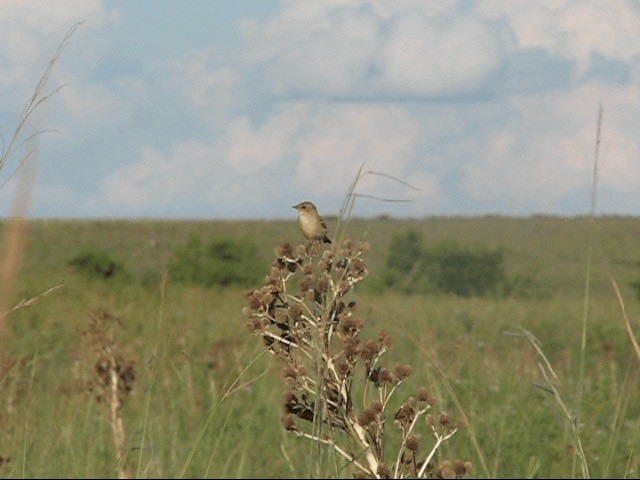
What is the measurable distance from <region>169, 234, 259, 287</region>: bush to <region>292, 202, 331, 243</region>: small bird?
29.0 m

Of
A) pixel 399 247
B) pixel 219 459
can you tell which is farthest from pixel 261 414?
pixel 399 247

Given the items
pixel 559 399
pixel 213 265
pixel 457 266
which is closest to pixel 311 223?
pixel 559 399

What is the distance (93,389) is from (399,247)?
4824 centimetres

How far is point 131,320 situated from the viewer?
1766cm

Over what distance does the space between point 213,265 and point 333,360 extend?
102 feet

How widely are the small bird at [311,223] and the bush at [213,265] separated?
29010 mm

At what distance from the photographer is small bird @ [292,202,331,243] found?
2.37 metres

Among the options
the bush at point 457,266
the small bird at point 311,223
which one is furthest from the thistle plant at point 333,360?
the bush at point 457,266

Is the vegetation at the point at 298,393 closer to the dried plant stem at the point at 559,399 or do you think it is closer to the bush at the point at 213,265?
the dried plant stem at the point at 559,399

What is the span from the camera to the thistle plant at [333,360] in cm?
186

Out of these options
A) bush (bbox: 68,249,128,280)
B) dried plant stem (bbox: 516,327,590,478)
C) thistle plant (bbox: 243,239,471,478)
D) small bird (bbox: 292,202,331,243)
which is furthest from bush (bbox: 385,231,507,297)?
thistle plant (bbox: 243,239,471,478)

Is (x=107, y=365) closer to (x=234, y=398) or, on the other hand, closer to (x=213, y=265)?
(x=234, y=398)

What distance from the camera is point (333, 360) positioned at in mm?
1920

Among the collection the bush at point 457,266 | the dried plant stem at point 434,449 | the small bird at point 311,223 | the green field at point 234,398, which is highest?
the bush at point 457,266
